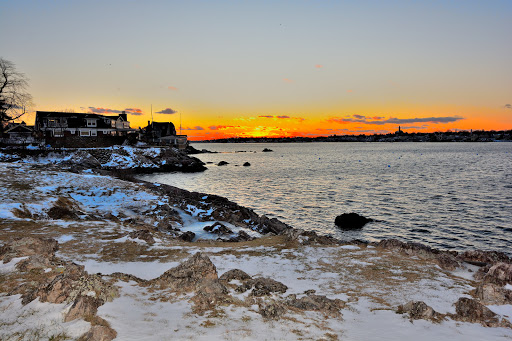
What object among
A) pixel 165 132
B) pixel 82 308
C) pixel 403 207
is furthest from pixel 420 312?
pixel 165 132

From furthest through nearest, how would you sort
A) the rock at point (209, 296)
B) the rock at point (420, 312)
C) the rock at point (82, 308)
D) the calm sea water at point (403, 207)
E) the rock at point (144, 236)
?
the calm sea water at point (403, 207) < the rock at point (144, 236) < the rock at point (209, 296) < the rock at point (420, 312) < the rock at point (82, 308)

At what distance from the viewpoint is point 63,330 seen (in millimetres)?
5801

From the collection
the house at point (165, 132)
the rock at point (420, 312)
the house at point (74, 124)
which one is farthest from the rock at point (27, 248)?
the house at point (165, 132)

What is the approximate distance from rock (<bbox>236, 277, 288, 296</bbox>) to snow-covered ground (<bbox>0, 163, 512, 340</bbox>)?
0.27 m

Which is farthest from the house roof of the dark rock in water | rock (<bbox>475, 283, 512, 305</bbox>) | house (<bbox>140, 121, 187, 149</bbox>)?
rock (<bbox>475, 283, 512, 305</bbox>)

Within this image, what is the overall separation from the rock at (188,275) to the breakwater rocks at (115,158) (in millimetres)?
37701

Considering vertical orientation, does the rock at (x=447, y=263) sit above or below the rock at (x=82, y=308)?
below

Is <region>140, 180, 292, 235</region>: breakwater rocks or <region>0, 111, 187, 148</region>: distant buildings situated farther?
<region>0, 111, 187, 148</region>: distant buildings

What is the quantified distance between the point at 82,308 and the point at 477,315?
9.15m

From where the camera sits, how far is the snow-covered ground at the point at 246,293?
245 inches

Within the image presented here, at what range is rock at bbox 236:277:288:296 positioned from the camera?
839 cm

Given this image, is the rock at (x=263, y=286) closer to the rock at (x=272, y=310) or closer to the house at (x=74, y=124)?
the rock at (x=272, y=310)

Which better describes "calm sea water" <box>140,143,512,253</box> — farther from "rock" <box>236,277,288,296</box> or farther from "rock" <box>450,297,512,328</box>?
"rock" <box>236,277,288,296</box>

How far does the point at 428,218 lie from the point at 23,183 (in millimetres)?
35009
